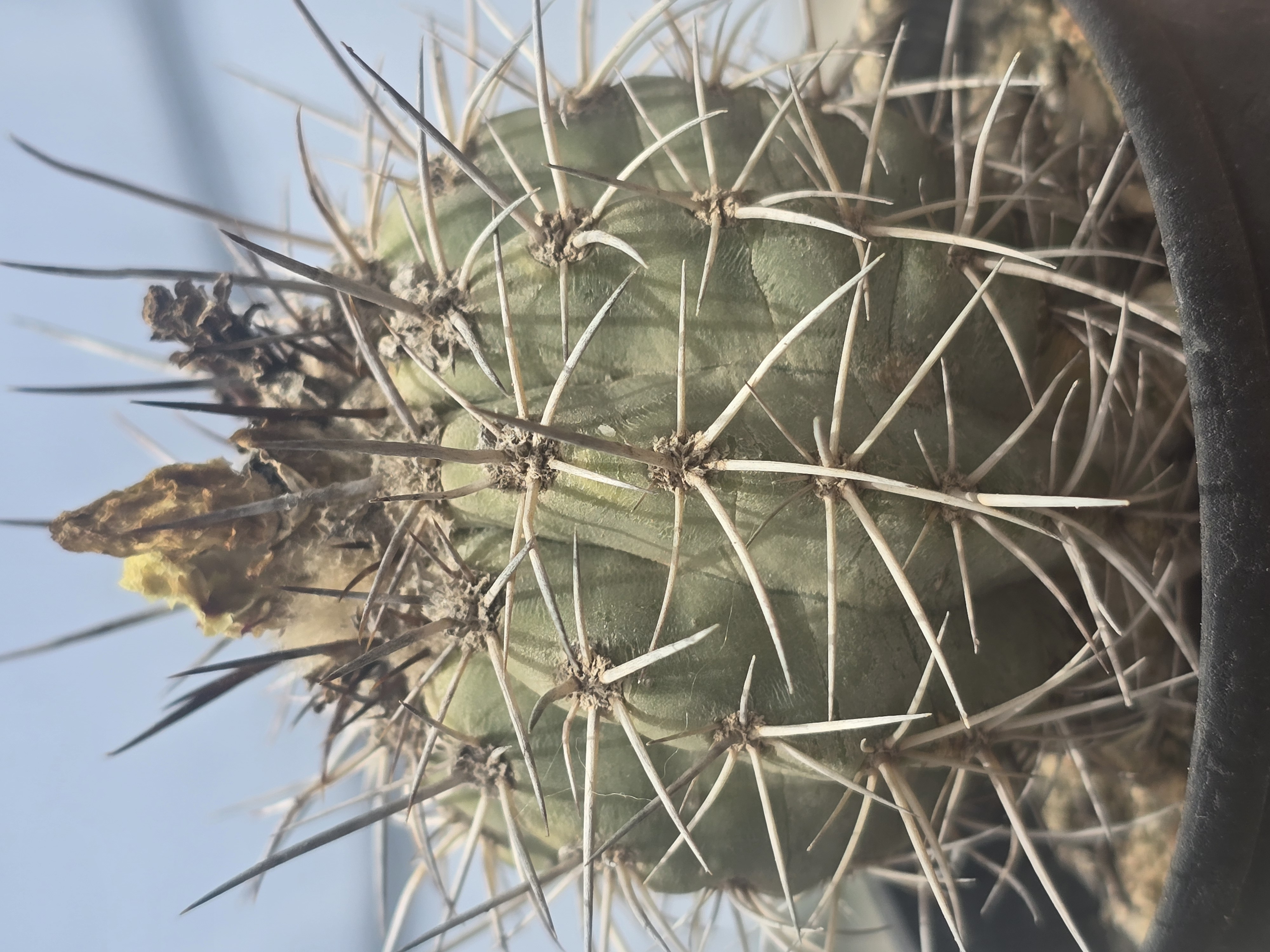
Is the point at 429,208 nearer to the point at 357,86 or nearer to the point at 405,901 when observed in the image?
the point at 357,86

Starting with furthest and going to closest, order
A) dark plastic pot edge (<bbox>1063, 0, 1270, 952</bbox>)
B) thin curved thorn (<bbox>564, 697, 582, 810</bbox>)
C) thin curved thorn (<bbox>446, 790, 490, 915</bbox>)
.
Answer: thin curved thorn (<bbox>446, 790, 490, 915</bbox>), thin curved thorn (<bbox>564, 697, 582, 810</bbox>), dark plastic pot edge (<bbox>1063, 0, 1270, 952</bbox>)

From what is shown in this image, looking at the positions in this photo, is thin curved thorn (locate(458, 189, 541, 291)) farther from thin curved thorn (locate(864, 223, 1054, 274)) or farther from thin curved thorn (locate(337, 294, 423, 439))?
thin curved thorn (locate(864, 223, 1054, 274))

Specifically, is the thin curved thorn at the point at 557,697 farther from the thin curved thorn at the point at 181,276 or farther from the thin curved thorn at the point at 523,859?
the thin curved thorn at the point at 181,276

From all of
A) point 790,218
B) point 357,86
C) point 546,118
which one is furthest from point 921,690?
point 357,86

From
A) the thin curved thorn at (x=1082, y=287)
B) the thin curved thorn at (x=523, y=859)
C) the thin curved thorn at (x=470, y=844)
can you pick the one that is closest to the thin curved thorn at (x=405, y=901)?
the thin curved thorn at (x=470, y=844)

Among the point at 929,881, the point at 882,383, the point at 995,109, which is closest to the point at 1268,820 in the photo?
the point at 929,881

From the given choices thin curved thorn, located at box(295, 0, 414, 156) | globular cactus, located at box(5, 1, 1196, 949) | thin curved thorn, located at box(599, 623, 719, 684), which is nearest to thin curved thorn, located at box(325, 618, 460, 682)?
globular cactus, located at box(5, 1, 1196, 949)
